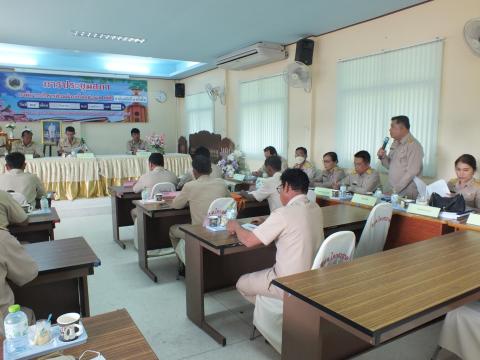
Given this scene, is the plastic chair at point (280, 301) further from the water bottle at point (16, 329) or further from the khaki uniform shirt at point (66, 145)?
the khaki uniform shirt at point (66, 145)

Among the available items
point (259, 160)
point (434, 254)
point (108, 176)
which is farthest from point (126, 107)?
point (434, 254)

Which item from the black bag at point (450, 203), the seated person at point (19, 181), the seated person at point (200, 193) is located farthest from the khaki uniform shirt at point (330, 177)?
the seated person at point (19, 181)

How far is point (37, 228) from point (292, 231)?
2021 millimetres

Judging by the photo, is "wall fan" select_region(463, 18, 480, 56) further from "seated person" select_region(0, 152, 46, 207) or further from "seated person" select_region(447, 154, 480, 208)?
"seated person" select_region(0, 152, 46, 207)

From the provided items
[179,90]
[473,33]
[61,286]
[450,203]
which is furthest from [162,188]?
[179,90]

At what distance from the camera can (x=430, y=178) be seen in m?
3.95

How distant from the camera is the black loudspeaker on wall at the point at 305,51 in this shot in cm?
511

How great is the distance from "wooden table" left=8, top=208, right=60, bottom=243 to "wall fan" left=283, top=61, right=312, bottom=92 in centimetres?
361

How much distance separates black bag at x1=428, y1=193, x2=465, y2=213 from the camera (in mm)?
2648

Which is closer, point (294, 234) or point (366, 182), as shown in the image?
point (294, 234)

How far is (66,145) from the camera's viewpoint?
7.32 m

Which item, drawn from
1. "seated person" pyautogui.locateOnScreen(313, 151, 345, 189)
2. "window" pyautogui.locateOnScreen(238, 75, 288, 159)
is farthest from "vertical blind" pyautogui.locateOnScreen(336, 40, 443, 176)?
"window" pyautogui.locateOnScreen(238, 75, 288, 159)

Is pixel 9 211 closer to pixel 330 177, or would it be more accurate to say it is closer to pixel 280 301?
pixel 280 301

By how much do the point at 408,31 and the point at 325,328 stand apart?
3617mm
